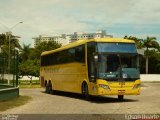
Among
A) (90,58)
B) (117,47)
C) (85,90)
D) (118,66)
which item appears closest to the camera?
(118,66)

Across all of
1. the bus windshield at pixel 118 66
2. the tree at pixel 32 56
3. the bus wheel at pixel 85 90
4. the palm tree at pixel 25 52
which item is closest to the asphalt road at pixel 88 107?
the bus wheel at pixel 85 90

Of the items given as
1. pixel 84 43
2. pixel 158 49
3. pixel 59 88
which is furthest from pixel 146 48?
pixel 84 43

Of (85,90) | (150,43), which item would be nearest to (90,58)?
(85,90)

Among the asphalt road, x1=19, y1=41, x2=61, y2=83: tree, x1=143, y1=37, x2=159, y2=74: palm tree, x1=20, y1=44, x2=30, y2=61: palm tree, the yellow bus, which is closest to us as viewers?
the asphalt road

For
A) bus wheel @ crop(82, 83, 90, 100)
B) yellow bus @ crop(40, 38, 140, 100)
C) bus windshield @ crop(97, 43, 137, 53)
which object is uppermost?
bus windshield @ crop(97, 43, 137, 53)

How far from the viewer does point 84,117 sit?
16.0 m

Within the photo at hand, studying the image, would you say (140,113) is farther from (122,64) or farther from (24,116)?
(122,64)

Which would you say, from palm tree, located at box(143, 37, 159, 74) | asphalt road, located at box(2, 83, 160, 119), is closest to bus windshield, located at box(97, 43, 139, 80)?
asphalt road, located at box(2, 83, 160, 119)

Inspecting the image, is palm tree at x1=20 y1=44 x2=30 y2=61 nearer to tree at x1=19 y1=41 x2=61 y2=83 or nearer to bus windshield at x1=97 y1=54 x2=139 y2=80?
tree at x1=19 y1=41 x2=61 y2=83

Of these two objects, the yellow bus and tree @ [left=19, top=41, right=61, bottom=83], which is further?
tree @ [left=19, top=41, right=61, bottom=83]

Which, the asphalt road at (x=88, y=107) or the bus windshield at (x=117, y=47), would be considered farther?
the bus windshield at (x=117, y=47)

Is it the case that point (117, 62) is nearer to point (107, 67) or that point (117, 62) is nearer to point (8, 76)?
point (107, 67)

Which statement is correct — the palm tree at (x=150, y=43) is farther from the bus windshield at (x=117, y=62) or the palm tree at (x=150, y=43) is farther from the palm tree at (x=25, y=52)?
the bus windshield at (x=117, y=62)

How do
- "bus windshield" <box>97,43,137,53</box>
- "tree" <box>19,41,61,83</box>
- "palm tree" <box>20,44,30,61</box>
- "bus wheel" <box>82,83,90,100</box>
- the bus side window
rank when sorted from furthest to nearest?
"palm tree" <box>20,44,30,61</box> → "tree" <box>19,41,61,83</box> → "bus wheel" <box>82,83,90,100</box> → the bus side window → "bus windshield" <box>97,43,137,53</box>
